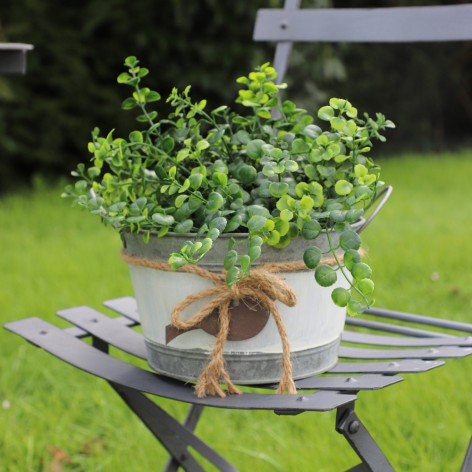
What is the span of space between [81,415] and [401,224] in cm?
275

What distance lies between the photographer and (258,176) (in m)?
1.18

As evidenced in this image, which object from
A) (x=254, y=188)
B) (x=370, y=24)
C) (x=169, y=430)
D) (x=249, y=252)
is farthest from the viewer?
(x=370, y=24)

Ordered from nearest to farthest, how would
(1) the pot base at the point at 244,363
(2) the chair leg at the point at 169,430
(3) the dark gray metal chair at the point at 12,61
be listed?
(1) the pot base at the point at 244,363 → (2) the chair leg at the point at 169,430 → (3) the dark gray metal chair at the point at 12,61

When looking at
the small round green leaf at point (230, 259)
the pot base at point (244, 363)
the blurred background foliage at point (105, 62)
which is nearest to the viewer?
the small round green leaf at point (230, 259)

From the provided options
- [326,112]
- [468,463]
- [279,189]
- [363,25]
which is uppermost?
[363,25]

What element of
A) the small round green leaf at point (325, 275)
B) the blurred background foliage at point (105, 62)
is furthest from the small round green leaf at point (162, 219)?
the blurred background foliage at point (105, 62)

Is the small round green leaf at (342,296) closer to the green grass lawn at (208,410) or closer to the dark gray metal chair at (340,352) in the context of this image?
the dark gray metal chair at (340,352)

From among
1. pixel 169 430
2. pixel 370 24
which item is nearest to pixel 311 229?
pixel 169 430

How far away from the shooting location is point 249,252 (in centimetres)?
95

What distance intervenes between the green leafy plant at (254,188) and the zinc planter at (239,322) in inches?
1.0

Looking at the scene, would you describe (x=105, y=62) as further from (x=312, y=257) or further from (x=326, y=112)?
(x=312, y=257)

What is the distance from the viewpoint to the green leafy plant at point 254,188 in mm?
977

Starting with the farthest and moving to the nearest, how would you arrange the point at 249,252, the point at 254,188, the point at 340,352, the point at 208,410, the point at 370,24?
the point at 208,410 < the point at 370,24 < the point at 340,352 < the point at 254,188 < the point at 249,252

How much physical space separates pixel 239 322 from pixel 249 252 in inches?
5.4
